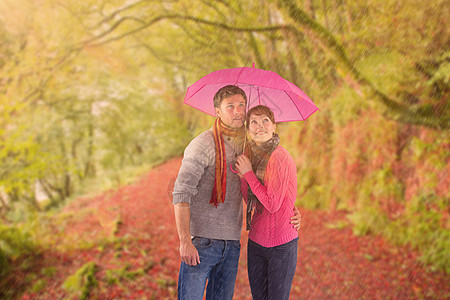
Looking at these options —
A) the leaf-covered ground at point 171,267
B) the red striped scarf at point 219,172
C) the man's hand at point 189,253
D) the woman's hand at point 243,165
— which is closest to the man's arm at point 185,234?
the man's hand at point 189,253

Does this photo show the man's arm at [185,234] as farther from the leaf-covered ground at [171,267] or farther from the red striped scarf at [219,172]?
the leaf-covered ground at [171,267]

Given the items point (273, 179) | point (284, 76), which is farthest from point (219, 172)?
point (284, 76)

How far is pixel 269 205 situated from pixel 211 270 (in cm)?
64

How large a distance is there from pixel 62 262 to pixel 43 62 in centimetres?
514

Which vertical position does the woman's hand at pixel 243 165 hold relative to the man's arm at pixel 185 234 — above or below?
above

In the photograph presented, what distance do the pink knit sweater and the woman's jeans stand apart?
5cm

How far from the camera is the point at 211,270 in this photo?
213cm

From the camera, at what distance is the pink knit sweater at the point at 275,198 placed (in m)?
1.90

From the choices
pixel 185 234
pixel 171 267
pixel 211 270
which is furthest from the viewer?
pixel 171 267

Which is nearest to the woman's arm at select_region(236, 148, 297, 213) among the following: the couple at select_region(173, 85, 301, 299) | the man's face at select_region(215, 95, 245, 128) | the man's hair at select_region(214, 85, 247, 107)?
the couple at select_region(173, 85, 301, 299)

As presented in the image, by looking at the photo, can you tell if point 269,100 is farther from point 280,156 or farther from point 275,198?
point 275,198

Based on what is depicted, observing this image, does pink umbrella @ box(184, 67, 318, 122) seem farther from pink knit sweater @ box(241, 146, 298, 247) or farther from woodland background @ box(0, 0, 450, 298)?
woodland background @ box(0, 0, 450, 298)

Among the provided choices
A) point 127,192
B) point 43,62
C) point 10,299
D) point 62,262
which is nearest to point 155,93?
point 127,192

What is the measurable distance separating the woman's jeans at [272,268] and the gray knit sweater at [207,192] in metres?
0.19
